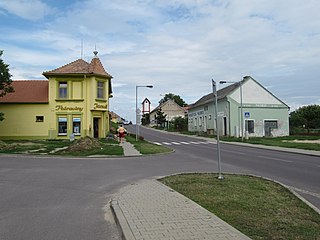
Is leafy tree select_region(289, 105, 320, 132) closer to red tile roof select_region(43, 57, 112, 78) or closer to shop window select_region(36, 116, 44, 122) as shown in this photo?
red tile roof select_region(43, 57, 112, 78)

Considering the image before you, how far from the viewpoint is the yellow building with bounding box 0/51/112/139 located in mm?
34531

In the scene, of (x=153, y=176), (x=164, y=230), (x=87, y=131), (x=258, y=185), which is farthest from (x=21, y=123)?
(x=164, y=230)

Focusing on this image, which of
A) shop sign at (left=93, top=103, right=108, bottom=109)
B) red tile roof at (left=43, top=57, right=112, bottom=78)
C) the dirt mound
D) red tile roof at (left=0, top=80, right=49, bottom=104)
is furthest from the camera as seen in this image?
red tile roof at (left=0, top=80, right=49, bottom=104)

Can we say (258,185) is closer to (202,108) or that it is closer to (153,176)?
(153,176)

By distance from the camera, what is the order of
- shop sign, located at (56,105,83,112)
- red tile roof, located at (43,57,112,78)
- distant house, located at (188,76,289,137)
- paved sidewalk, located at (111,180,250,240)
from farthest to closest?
distant house, located at (188,76,289,137) → shop sign, located at (56,105,83,112) → red tile roof, located at (43,57,112,78) → paved sidewalk, located at (111,180,250,240)

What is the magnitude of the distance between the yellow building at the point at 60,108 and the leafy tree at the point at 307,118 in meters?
36.6

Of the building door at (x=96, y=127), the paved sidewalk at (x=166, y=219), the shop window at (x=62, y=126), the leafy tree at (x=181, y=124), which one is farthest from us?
the leafy tree at (x=181, y=124)

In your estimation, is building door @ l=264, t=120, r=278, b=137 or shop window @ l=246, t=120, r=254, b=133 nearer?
shop window @ l=246, t=120, r=254, b=133

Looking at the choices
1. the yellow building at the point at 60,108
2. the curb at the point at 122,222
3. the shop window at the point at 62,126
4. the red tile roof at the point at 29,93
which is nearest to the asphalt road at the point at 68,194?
the curb at the point at 122,222

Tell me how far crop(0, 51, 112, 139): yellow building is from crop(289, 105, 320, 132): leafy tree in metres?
36.6

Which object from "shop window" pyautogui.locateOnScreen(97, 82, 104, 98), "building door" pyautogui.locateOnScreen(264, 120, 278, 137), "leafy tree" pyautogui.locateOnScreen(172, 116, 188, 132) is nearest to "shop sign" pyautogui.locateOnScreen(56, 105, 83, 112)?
"shop window" pyautogui.locateOnScreen(97, 82, 104, 98)

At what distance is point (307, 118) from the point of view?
191ft

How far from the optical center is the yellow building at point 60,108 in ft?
113

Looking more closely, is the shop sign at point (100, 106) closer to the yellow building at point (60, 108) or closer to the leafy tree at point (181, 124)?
the yellow building at point (60, 108)
